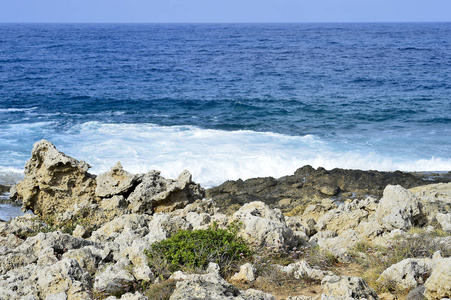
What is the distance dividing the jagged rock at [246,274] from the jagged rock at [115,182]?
15.7 feet

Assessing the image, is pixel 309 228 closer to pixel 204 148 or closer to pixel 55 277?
pixel 55 277

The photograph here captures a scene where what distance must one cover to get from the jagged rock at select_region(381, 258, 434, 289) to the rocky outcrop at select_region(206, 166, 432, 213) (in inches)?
335

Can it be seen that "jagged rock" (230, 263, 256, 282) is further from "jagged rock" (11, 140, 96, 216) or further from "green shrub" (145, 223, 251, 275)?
"jagged rock" (11, 140, 96, 216)

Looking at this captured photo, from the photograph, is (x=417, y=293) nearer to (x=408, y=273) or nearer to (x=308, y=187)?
(x=408, y=273)

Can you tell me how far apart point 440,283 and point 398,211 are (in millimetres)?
3491

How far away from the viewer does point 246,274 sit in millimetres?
6504

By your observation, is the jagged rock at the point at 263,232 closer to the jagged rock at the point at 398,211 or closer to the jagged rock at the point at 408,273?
the jagged rock at the point at 408,273

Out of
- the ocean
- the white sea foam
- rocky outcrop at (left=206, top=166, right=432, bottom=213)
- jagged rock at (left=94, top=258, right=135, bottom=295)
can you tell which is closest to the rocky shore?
jagged rock at (left=94, top=258, right=135, bottom=295)

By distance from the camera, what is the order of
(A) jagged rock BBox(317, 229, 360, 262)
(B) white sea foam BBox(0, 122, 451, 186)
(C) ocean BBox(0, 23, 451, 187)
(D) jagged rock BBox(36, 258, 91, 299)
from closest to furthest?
(D) jagged rock BBox(36, 258, 91, 299) < (A) jagged rock BBox(317, 229, 360, 262) < (B) white sea foam BBox(0, 122, 451, 186) < (C) ocean BBox(0, 23, 451, 187)

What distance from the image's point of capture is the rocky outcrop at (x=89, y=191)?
1035 centimetres

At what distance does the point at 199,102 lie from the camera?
33812 mm

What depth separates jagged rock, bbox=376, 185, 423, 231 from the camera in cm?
847

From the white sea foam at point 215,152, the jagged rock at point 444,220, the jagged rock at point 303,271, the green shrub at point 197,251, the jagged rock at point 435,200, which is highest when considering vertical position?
the green shrub at point 197,251

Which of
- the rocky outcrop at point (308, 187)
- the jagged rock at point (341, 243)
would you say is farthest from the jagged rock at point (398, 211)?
the rocky outcrop at point (308, 187)
